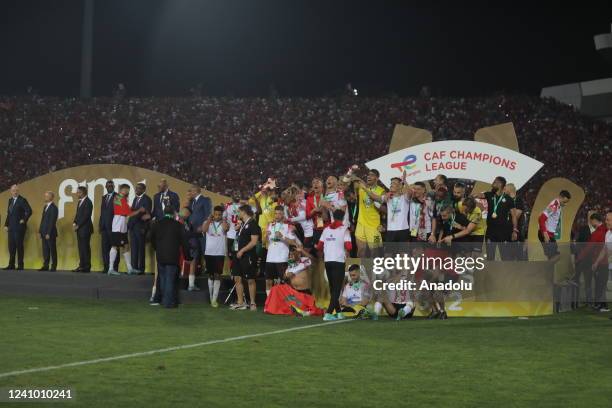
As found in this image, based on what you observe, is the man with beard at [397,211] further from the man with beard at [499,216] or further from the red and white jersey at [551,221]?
the red and white jersey at [551,221]

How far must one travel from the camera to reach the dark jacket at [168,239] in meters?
15.7

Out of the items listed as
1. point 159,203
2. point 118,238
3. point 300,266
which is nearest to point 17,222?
point 118,238

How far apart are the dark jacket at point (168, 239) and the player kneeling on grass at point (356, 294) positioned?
119 inches

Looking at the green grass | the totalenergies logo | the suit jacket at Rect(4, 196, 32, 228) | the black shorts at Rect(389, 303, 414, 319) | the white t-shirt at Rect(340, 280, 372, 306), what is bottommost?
the green grass

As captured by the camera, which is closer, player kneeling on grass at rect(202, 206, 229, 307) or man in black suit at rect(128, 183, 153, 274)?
player kneeling on grass at rect(202, 206, 229, 307)

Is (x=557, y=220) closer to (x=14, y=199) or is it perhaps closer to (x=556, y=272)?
(x=556, y=272)

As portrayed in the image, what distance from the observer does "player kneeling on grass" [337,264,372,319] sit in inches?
567

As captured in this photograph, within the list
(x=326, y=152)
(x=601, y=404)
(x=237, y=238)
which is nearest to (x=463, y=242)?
(x=237, y=238)

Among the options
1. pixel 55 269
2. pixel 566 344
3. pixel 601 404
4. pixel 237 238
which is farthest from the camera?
pixel 55 269

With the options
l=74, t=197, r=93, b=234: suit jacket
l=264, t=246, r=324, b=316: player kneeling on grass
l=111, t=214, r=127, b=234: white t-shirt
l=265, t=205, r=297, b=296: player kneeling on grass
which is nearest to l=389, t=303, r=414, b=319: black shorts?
l=264, t=246, r=324, b=316: player kneeling on grass

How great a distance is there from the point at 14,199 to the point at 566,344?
12.7 m

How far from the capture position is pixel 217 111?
36.4m

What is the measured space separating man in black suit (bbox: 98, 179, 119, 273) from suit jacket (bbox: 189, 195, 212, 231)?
1.94 metres

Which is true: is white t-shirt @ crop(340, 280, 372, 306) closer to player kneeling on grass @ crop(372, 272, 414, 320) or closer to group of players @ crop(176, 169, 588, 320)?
group of players @ crop(176, 169, 588, 320)
